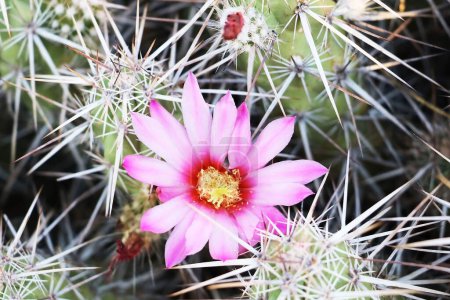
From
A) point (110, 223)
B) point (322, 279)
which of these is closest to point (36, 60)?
point (110, 223)

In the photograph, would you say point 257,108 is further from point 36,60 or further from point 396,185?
point 36,60

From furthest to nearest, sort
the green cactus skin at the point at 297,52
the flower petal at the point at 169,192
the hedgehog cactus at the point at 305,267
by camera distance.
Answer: the green cactus skin at the point at 297,52, the flower petal at the point at 169,192, the hedgehog cactus at the point at 305,267

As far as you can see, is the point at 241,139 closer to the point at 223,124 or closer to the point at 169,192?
the point at 223,124

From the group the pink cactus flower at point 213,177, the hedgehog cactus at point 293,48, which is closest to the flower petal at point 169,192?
the pink cactus flower at point 213,177

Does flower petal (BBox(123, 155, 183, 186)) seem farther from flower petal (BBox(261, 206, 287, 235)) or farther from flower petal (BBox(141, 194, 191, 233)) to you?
flower petal (BBox(261, 206, 287, 235))

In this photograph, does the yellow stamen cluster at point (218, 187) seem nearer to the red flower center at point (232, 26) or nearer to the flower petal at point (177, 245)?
the flower petal at point (177, 245)

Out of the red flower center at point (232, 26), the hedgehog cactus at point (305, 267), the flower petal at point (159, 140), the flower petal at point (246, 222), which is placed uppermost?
the red flower center at point (232, 26)

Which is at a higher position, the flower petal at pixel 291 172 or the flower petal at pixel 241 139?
the flower petal at pixel 241 139

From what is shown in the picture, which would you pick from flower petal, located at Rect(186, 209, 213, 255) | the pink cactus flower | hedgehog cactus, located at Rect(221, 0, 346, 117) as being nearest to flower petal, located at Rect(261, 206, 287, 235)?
the pink cactus flower
